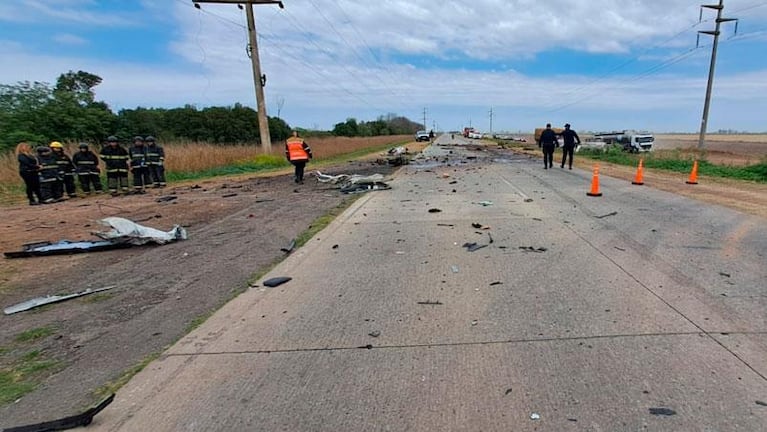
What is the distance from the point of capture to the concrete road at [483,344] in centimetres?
284

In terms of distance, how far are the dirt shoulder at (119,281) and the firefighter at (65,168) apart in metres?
2.11

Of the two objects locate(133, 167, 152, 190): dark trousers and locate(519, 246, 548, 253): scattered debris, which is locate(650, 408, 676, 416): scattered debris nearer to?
locate(519, 246, 548, 253): scattered debris

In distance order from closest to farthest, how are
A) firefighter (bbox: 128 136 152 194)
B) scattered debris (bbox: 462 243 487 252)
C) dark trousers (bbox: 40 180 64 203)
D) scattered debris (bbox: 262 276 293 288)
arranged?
scattered debris (bbox: 262 276 293 288), scattered debris (bbox: 462 243 487 252), dark trousers (bbox: 40 180 64 203), firefighter (bbox: 128 136 152 194)

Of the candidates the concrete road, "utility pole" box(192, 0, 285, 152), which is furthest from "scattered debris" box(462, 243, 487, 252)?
"utility pole" box(192, 0, 285, 152)

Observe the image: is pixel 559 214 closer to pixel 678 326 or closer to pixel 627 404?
pixel 678 326

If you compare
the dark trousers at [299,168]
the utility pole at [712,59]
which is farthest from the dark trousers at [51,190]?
the utility pole at [712,59]

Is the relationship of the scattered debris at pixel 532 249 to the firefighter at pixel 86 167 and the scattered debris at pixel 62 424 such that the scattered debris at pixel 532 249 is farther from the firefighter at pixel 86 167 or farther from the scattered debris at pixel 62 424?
the firefighter at pixel 86 167

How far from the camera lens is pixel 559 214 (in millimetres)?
9805

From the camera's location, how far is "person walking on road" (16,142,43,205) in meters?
12.9

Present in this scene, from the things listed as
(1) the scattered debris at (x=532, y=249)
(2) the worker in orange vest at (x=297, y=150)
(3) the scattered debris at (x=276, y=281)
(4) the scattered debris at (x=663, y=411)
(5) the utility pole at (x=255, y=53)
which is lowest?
(3) the scattered debris at (x=276, y=281)

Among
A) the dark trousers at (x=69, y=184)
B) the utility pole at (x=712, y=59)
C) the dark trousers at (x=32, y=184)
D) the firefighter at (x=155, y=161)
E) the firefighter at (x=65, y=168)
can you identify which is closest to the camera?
the dark trousers at (x=32, y=184)

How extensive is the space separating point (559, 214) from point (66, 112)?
31778mm

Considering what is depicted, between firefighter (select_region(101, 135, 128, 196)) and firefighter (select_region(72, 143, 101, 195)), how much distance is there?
35cm

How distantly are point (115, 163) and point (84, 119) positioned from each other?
19.0 meters
